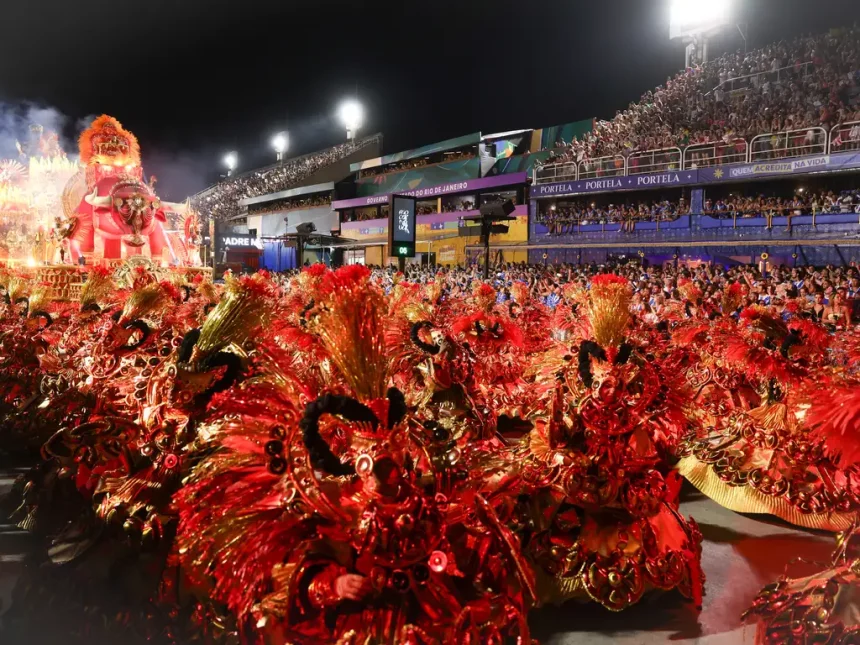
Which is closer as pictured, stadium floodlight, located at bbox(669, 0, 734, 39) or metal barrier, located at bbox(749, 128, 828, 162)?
metal barrier, located at bbox(749, 128, 828, 162)

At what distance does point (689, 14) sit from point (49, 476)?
22.3 m

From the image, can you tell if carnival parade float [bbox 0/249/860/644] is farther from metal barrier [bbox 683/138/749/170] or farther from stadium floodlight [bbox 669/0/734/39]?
stadium floodlight [bbox 669/0/734/39]

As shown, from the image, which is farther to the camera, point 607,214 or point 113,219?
point 607,214

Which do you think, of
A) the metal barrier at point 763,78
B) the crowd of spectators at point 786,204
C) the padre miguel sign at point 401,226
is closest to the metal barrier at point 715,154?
the crowd of spectators at point 786,204

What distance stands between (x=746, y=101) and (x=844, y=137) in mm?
3305

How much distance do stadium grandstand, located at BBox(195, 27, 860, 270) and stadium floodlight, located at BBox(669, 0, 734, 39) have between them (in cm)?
315

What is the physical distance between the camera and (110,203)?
12.8m

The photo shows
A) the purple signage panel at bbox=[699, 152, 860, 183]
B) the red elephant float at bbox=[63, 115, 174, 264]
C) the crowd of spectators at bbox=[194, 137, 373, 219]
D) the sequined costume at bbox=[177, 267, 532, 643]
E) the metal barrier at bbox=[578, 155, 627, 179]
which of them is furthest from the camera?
the crowd of spectators at bbox=[194, 137, 373, 219]

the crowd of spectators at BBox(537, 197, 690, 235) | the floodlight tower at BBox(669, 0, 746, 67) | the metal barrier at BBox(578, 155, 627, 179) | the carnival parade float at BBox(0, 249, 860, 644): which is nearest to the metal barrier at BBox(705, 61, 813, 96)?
the metal barrier at BBox(578, 155, 627, 179)

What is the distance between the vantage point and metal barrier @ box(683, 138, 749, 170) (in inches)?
524

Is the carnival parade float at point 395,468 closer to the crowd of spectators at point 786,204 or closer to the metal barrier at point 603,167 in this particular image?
the crowd of spectators at point 786,204

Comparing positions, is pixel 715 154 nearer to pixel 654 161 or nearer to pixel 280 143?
pixel 654 161

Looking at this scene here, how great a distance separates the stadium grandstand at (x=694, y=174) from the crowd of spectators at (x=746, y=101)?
35 mm

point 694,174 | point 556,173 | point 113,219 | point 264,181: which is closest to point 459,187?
point 556,173
